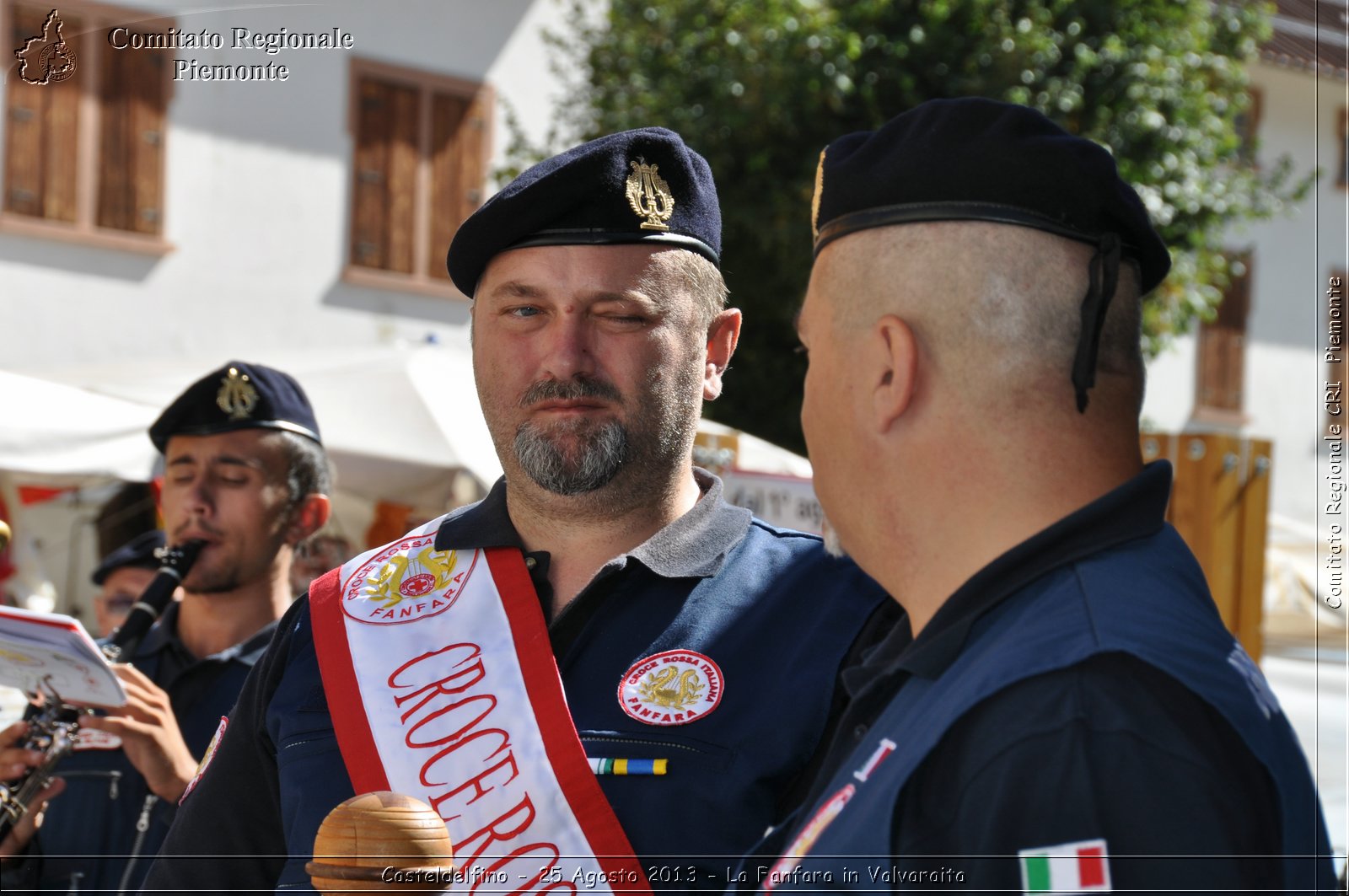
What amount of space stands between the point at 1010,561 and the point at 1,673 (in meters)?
1.99

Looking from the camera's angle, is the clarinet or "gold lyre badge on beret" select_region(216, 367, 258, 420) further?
"gold lyre badge on beret" select_region(216, 367, 258, 420)

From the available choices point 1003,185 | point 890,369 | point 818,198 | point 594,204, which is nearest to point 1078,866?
point 890,369

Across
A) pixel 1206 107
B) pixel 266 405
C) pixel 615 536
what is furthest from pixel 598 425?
pixel 1206 107

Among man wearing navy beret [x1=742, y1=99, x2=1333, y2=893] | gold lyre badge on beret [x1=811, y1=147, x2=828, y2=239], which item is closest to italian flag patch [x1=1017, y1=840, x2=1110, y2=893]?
man wearing navy beret [x1=742, y1=99, x2=1333, y2=893]

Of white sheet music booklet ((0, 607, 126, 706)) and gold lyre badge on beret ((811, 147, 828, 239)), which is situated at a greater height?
gold lyre badge on beret ((811, 147, 828, 239))

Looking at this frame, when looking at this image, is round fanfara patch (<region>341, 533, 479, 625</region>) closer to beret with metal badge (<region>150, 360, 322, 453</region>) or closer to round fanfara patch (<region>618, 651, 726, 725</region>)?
round fanfara patch (<region>618, 651, 726, 725</region>)

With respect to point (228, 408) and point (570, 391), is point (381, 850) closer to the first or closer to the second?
point (570, 391)

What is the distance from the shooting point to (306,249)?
1175cm

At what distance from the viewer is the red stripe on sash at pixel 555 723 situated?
6.05 ft

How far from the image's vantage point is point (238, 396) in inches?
146

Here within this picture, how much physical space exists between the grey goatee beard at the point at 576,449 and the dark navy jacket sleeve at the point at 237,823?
477mm

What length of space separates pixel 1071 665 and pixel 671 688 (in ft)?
2.93

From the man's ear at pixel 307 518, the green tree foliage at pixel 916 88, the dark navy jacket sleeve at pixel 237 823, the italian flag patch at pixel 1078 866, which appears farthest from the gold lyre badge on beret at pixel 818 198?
the green tree foliage at pixel 916 88

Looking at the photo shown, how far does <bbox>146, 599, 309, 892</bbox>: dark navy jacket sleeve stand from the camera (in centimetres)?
209
